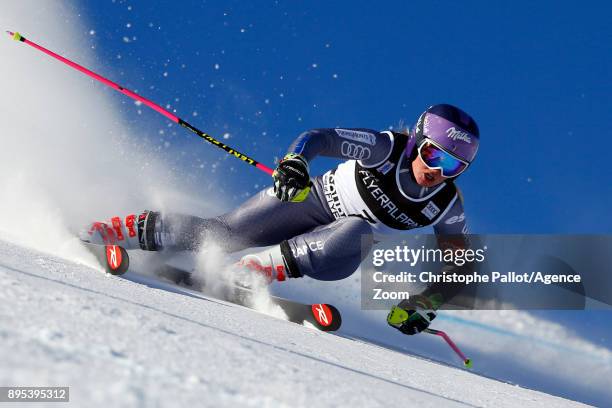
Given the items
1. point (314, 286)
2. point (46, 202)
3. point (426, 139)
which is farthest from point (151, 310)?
point (314, 286)

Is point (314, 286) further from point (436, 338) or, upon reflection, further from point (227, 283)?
point (227, 283)

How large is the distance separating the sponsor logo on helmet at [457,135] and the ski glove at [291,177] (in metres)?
0.95

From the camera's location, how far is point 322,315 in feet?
10.7

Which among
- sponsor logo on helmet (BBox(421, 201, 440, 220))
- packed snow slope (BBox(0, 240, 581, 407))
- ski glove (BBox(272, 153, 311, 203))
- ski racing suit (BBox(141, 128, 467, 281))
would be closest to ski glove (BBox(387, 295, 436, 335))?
ski racing suit (BBox(141, 128, 467, 281))

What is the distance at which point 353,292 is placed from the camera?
6.21 meters

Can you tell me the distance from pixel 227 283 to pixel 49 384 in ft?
9.41

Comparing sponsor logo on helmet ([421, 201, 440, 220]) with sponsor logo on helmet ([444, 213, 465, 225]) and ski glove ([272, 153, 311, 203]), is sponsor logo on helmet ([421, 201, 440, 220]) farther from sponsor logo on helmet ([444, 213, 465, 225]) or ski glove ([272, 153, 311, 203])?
ski glove ([272, 153, 311, 203])

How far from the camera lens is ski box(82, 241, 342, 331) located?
9.33 feet

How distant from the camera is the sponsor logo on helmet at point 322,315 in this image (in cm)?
324

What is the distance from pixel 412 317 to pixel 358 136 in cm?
114

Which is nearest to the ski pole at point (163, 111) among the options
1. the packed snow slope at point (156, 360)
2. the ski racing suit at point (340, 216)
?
the ski racing suit at point (340, 216)

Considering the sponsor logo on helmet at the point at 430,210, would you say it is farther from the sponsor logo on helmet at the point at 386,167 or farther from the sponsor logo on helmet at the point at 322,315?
the sponsor logo on helmet at the point at 322,315

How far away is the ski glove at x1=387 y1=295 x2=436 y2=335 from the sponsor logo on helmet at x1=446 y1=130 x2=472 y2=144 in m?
1.03

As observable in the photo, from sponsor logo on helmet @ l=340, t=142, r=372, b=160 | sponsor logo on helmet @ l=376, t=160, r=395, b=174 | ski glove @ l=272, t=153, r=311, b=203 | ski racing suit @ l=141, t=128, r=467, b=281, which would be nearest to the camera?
ski glove @ l=272, t=153, r=311, b=203
